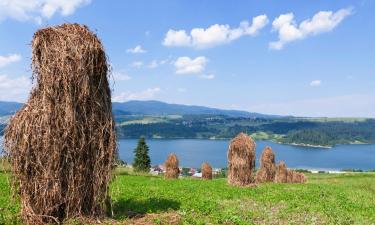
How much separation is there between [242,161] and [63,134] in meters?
21.6

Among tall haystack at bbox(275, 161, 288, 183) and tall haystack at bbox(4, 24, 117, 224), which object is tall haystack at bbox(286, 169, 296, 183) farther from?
tall haystack at bbox(4, 24, 117, 224)

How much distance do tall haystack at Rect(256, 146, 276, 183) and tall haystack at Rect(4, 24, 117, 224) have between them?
1462 inches

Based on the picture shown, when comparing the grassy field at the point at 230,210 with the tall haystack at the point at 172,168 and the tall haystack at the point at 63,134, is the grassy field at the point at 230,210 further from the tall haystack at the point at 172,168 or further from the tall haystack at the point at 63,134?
the tall haystack at the point at 172,168

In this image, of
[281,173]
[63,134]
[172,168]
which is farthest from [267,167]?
[63,134]

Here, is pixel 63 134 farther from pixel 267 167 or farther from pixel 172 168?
pixel 267 167

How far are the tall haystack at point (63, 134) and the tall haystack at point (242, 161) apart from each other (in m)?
19.7

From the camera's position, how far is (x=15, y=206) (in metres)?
15.3

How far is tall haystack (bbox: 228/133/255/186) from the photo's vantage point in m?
32.2

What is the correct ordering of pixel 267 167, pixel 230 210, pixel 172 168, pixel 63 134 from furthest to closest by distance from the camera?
pixel 172 168
pixel 267 167
pixel 230 210
pixel 63 134

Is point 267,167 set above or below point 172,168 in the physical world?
above

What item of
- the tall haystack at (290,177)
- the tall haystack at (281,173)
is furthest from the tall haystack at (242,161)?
the tall haystack at (290,177)

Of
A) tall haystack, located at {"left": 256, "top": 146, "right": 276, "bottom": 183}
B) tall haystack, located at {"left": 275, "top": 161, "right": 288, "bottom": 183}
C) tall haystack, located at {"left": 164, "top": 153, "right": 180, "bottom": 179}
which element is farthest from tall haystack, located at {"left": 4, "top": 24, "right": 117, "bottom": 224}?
tall haystack, located at {"left": 275, "top": 161, "right": 288, "bottom": 183}

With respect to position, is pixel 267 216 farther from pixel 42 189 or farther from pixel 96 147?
pixel 42 189

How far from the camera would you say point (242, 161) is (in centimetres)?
3262
